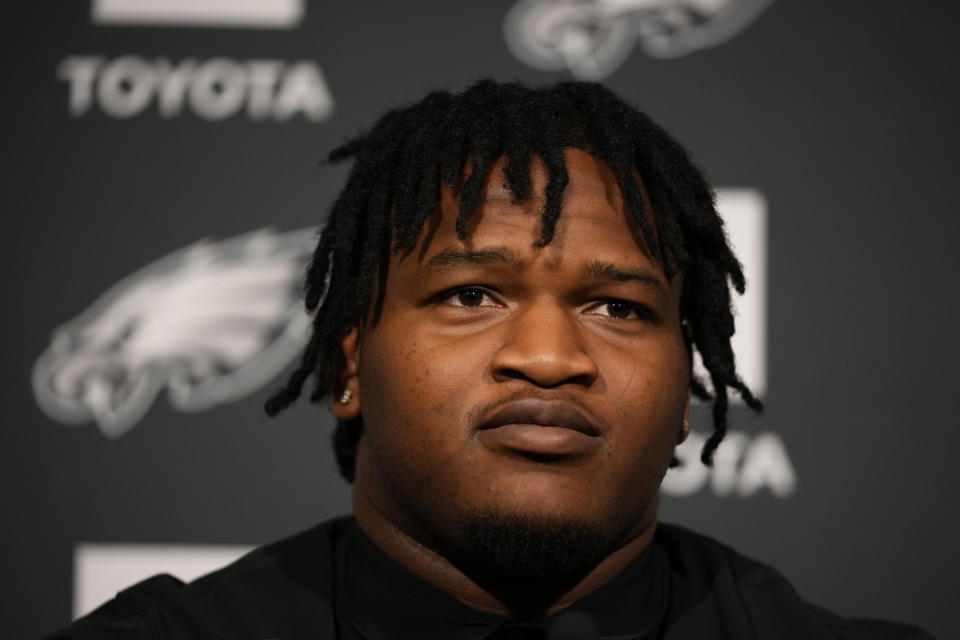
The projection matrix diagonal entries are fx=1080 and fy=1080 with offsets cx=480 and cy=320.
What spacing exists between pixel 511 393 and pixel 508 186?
Answer: 0.88 feet

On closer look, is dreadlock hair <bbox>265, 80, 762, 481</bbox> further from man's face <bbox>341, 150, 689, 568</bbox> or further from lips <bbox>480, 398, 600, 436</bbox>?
lips <bbox>480, 398, 600, 436</bbox>

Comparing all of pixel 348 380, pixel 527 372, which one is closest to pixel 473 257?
pixel 527 372

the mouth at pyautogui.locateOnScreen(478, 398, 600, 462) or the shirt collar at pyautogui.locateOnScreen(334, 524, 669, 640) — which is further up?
the mouth at pyautogui.locateOnScreen(478, 398, 600, 462)

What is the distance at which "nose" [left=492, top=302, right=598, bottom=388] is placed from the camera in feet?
3.96

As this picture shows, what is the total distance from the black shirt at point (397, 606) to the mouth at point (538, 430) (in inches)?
9.4

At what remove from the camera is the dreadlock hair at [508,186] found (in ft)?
4.41

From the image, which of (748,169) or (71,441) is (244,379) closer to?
(71,441)

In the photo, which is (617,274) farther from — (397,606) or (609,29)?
(609,29)

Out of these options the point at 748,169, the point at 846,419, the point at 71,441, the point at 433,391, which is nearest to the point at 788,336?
the point at 846,419

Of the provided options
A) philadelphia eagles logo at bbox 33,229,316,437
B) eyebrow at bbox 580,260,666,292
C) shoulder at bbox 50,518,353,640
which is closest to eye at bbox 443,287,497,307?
eyebrow at bbox 580,260,666,292

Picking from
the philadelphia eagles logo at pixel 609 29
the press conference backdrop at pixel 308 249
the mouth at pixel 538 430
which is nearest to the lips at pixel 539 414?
the mouth at pixel 538 430

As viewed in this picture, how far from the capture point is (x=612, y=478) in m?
1.25

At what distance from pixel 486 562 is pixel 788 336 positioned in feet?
3.10

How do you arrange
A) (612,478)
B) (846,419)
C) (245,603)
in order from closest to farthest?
(612,478), (245,603), (846,419)
